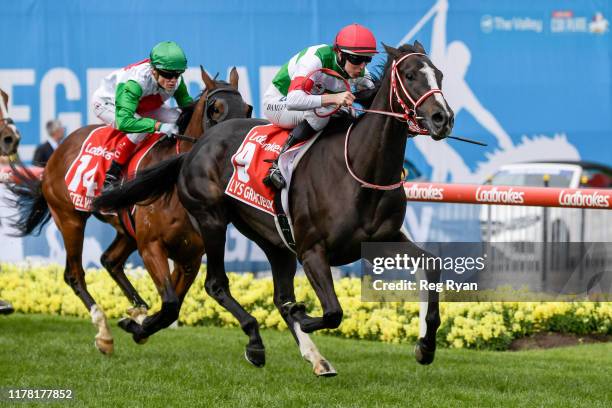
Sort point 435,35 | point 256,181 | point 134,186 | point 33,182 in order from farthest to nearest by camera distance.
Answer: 1. point 435,35
2. point 33,182
3. point 134,186
4. point 256,181

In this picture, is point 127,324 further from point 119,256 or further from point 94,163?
point 94,163

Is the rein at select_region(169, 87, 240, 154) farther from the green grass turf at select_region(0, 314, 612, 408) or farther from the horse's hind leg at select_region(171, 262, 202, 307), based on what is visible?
the green grass turf at select_region(0, 314, 612, 408)

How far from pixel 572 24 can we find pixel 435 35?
146cm

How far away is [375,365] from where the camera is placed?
7305 millimetres

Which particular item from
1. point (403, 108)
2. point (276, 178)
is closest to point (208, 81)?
point (276, 178)

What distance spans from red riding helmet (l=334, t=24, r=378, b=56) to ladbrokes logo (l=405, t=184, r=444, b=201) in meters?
2.56

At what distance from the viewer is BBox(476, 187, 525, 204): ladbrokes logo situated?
794 centimetres

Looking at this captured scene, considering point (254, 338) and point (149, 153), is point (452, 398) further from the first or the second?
point (149, 153)

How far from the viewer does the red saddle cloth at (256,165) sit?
646 cm

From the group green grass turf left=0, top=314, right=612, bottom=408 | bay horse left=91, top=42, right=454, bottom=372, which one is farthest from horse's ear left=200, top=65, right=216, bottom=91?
green grass turf left=0, top=314, right=612, bottom=408

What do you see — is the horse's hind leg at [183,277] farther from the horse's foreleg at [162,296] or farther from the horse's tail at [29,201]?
the horse's tail at [29,201]

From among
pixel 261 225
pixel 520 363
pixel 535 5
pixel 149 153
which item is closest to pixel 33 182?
pixel 149 153

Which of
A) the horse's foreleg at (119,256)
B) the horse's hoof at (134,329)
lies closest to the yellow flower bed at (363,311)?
the horse's foreleg at (119,256)

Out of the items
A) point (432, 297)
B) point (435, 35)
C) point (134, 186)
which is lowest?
point (432, 297)
